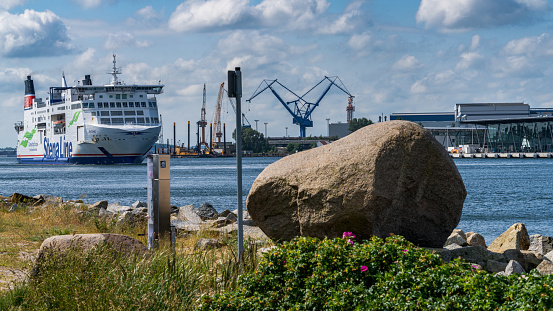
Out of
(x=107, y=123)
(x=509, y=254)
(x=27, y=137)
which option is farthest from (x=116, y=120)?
(x=509, y=254)

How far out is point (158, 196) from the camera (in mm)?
9250

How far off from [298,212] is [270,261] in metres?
2.69

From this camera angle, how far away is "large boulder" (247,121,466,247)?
8.12 m

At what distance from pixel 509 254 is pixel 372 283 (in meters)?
4.34

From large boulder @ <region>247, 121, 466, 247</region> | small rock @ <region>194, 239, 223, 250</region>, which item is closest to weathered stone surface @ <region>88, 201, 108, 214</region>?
small rock @ <region>194, 239, 223, 250</region>

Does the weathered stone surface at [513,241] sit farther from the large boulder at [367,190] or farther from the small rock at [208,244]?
the small rock at [208,244]

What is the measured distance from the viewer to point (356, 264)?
18.2ft

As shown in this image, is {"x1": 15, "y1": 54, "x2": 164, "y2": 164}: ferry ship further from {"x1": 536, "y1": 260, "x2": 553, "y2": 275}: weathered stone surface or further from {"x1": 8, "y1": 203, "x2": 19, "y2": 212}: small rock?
{"x1": 536, "y1": 260, "x2": 553, "y2": 275}: weathered stone surface

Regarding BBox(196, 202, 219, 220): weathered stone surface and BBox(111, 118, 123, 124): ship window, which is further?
BBox(111, 118, 123, 124): ship window

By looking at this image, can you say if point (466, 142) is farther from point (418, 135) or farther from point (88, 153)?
point (418, 135)

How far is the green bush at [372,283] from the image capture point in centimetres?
471

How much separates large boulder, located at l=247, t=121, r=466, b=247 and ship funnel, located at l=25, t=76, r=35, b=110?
104434mm

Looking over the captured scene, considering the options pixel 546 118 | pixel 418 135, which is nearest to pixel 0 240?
pixel 418 135

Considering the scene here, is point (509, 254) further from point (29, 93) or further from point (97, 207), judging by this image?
point (29, 93)
